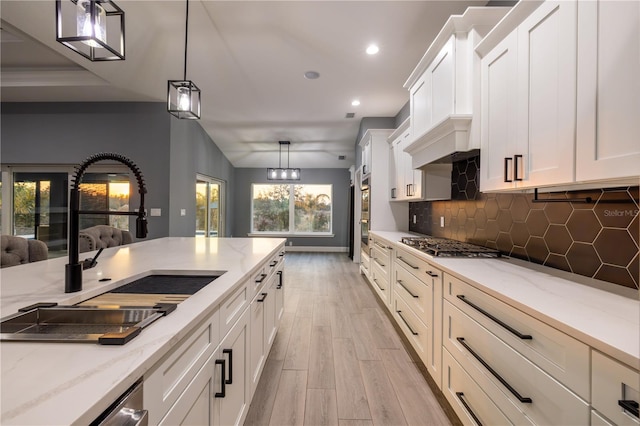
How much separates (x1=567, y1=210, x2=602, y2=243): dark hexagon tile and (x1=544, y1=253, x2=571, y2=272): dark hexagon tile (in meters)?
0.14

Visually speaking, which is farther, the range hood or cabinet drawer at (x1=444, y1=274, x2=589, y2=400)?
the range hood

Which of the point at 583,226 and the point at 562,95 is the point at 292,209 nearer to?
the point at 583,226

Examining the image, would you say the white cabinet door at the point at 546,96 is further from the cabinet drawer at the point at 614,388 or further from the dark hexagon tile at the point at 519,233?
the cabinet drawer at the point at 614,388

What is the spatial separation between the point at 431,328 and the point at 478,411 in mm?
609

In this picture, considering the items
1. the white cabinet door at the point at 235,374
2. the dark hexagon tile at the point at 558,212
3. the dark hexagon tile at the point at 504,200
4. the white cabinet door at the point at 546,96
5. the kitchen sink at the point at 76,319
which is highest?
Answer: the white cabinet door at the point at 546,96

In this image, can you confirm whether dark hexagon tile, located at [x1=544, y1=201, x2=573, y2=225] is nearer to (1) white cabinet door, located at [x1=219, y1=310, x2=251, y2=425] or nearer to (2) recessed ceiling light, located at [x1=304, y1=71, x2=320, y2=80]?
(1) white cabinet door, located at [x1=219, y1=310, x2=251, y2=425]

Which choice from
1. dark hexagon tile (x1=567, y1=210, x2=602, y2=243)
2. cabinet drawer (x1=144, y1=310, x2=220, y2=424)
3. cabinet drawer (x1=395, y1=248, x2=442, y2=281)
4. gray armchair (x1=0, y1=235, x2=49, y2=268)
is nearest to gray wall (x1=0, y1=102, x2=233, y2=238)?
gray armchair (x1=0, y1=235, x2=49, y2=268)

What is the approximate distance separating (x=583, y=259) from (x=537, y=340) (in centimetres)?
74

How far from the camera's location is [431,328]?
1948mm

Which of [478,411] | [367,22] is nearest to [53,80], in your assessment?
[367,22]

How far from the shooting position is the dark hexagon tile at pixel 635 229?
120 centimetres

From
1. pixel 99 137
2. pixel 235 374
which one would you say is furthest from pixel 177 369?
pixel 99 137

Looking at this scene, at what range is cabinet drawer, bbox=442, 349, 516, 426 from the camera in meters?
1.26

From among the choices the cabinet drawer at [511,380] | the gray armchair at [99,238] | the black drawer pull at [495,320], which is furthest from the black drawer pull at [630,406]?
the gray armchair at [99,238]
